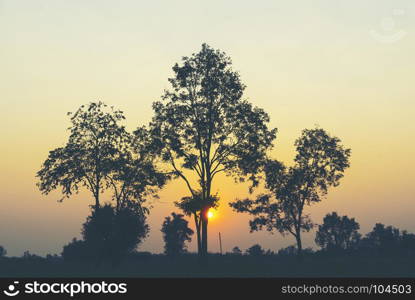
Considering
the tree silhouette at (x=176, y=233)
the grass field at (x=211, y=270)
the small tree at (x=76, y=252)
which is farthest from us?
the tree silhouette at (x=176, y=233)

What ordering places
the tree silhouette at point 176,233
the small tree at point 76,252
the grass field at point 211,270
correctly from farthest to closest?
the tree silhouette at point 176,233 → the small tree at point 76,252 → the grass field at point 211,270

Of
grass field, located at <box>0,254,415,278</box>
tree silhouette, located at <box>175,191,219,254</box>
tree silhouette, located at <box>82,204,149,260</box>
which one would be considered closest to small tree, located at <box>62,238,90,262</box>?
tree silhouette, located at <box>82,204,149,260</box>

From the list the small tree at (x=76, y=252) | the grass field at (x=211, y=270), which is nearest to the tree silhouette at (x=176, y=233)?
the small tree at (x=76, y=252)

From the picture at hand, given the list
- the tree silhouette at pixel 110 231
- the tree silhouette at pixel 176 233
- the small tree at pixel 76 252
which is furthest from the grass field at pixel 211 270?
the tree silhouette at pixel 176 233

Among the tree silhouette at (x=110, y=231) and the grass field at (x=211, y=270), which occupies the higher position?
the tree silhouette at (x=110, y=231)

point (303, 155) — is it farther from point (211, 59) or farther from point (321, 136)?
point (211, 59)

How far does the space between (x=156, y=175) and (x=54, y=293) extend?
39182 mm

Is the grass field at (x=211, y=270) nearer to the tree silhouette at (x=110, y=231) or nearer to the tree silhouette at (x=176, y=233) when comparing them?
the tree silhouette at (x=110, y=231)

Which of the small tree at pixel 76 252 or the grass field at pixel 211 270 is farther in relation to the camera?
the small tree at pixel 76 252

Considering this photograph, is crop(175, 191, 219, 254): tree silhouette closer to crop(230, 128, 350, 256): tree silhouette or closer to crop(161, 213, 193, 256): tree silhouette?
crop(230, 128, 350, 256): tree silhouette

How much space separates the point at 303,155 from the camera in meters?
92.2

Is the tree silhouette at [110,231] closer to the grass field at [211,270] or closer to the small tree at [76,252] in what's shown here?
the grass field at [211,270]

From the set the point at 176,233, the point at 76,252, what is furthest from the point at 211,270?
the point at 176,233

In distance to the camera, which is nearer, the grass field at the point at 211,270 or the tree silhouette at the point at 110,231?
the grass field at the point at 211,270
